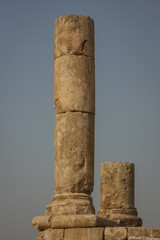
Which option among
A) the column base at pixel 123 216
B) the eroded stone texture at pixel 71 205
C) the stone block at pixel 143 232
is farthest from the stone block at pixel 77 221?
the column base at pixel 123 216

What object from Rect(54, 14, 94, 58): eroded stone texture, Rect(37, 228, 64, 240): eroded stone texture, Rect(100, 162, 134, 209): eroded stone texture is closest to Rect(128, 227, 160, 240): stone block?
Rect(37, 228, 64, 240): eroded stone texture

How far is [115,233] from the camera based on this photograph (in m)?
15.4

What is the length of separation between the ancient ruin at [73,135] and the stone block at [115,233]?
214 mm

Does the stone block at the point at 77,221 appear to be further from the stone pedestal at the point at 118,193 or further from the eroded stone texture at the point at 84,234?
the stone pedestal at the point at 118,193

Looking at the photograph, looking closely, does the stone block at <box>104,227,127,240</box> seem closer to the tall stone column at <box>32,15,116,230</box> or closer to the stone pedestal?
the tall stone column at <box>32,15,116,230</box>

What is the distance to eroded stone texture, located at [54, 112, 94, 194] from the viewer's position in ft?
55.0

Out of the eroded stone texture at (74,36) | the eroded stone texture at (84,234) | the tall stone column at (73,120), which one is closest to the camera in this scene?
the eroded stone texture at (84,234)

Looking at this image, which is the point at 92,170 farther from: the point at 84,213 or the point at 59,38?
the point at 59,38

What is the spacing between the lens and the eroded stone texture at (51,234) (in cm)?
1591

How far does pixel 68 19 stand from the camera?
17578mm

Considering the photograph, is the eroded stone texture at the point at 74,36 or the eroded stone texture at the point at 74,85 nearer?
the eroded stone texture at the point at 74,85

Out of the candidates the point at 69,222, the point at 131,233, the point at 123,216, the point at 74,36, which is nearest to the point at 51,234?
the point at 69,222

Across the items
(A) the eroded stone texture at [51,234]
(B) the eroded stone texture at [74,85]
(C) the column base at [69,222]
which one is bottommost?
(A) the eroded stone texture at [51,234]

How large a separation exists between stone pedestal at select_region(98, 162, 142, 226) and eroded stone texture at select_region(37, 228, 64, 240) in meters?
5.53
